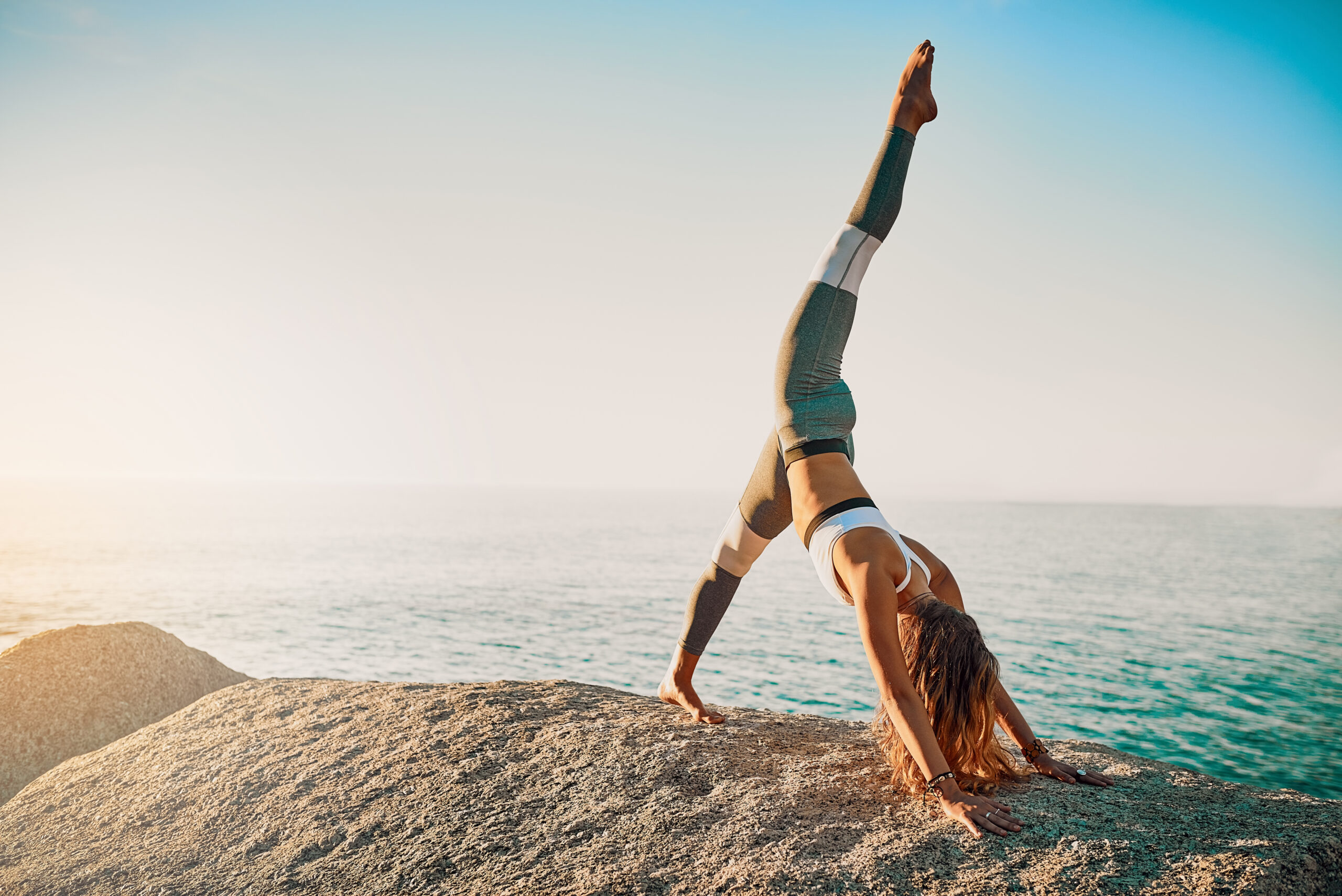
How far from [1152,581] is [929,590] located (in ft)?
88.9

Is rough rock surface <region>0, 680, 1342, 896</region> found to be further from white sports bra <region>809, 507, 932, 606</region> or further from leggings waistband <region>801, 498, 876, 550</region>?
leggings waistband <region>801, 498, 876, 550</region>

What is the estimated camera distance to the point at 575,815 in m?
2.86

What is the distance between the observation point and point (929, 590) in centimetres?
304

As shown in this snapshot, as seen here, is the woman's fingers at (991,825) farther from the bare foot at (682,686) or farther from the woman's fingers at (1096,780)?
the bare foot at (682,686)

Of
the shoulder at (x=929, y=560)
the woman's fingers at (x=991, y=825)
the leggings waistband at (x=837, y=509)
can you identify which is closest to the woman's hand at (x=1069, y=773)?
the woman's fingers at (x=991, y=825)

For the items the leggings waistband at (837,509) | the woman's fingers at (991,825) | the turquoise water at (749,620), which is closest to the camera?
the woman's fingers at (991,825)

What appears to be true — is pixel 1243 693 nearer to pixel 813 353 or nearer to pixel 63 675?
pixel 813 353

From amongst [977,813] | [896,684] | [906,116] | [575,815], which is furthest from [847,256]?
[575,815]

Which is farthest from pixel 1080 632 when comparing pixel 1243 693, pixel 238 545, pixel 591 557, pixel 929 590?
pixel 238 545

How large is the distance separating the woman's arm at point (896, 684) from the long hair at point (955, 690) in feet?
0.20

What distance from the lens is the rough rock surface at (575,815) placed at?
2.38m

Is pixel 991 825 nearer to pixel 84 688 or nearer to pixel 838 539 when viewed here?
pixel 838 539

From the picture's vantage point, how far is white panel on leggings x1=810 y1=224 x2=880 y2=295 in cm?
326

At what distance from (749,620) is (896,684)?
13.8m
